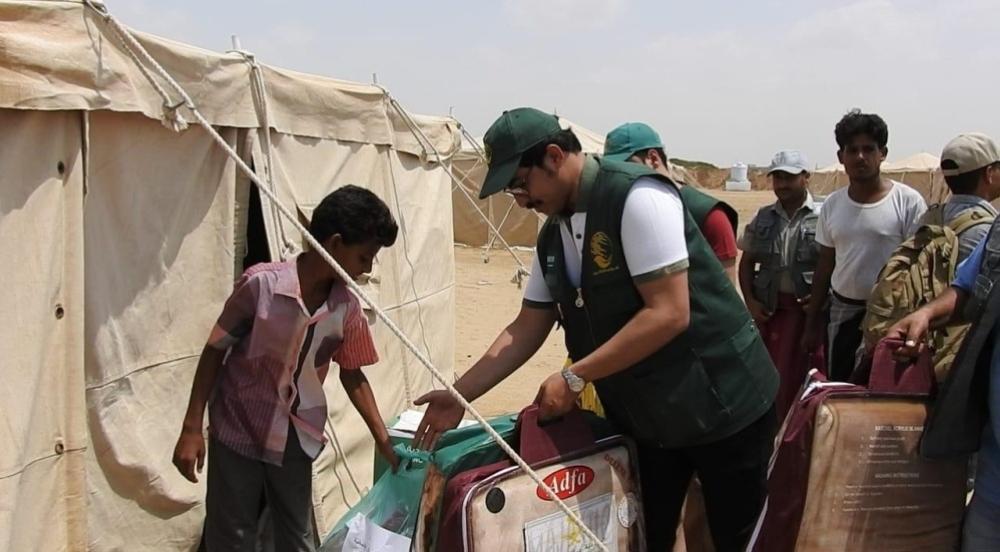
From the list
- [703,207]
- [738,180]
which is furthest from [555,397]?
[738,180]

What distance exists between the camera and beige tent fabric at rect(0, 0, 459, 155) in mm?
2619

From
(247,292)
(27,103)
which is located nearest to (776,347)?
(247,292)

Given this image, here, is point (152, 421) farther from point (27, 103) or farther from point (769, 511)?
point (769, 511)

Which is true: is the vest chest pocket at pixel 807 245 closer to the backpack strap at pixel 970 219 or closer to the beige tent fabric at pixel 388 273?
the backpack strap at pixel 970 219

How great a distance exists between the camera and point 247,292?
258cm

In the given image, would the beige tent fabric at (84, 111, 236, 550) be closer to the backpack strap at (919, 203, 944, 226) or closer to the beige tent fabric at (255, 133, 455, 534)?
the beige tent fabric at (255, 133, 455, 534)

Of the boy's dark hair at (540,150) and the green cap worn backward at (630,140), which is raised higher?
the green cap worn backward at (630,140)

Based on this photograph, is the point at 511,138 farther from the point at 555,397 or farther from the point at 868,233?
the point at 868,233

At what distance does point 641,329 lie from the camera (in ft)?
6.64

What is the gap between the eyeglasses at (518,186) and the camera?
2.10m

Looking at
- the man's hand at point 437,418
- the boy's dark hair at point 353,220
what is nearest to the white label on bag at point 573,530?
the man's hand at point 437,418

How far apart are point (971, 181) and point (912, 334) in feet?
5.09

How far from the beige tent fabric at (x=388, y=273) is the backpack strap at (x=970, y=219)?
2807mm

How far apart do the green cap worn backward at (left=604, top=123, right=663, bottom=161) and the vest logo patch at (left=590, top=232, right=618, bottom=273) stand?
1.65 meters
